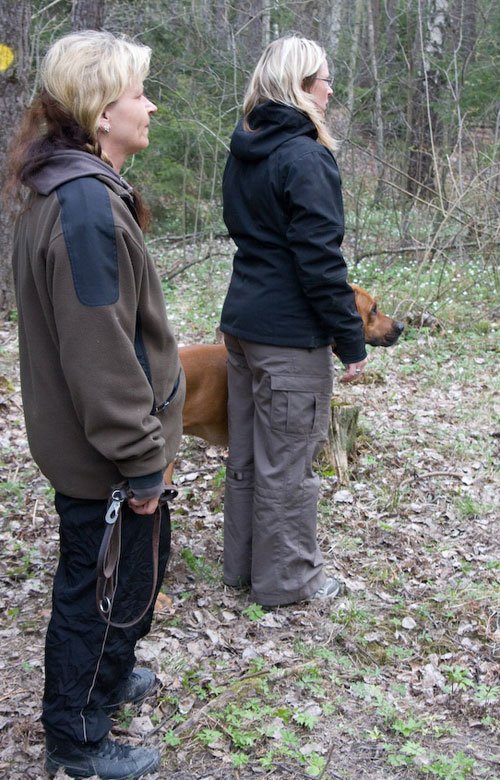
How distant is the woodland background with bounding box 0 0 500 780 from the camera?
2.94 meters

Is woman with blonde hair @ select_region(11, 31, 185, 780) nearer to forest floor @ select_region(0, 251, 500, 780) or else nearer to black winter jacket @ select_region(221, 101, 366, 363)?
forest floor @ select_region(0, 251, 500, 780)

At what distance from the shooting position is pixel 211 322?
27.1 feet

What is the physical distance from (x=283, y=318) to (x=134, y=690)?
1.74 meters

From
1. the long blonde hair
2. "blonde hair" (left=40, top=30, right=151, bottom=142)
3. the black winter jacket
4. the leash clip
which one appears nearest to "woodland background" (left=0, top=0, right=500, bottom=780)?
the leash clip

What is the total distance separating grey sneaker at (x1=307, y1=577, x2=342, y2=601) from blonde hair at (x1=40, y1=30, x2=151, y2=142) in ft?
8.74

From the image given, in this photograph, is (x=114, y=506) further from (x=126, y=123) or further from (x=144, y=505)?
(x=126, y=123)

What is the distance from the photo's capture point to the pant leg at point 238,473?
384 cm

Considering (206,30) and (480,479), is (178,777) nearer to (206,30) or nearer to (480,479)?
(480,479)

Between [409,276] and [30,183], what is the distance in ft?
25.9

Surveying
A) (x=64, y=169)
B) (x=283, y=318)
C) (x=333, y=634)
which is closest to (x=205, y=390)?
(x=283, y=318)

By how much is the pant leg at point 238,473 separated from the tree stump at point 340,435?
136cm

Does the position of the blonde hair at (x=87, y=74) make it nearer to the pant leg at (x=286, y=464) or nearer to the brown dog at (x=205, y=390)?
the pant leg at (x=286, y=464)

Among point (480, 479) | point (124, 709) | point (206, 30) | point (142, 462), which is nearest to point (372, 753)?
point (124, 709)

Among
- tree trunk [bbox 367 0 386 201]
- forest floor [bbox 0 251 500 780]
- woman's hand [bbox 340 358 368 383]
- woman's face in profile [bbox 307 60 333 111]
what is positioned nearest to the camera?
forest floor [bbox 0 251 500 780]
